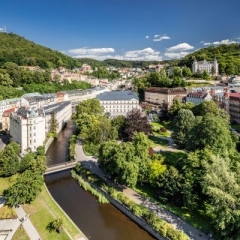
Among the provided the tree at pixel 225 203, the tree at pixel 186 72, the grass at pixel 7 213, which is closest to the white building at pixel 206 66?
the tree at pixel 186 72

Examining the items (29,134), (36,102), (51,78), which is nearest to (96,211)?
(29,134)

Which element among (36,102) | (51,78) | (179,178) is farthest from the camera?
(51,78)

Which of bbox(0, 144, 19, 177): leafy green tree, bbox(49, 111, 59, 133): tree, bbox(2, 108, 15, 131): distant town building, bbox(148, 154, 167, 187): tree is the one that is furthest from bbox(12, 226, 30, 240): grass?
→ bbox(2, 108, 15, 131): distant town building

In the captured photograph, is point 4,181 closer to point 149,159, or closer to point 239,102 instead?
point 149,159

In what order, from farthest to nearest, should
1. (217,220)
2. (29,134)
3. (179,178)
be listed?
(29,134)
(179,178)
(217,220)

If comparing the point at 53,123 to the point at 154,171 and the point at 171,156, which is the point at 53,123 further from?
the point at 154,171

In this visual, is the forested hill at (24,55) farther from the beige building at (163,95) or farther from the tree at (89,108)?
the tree at (89,108)

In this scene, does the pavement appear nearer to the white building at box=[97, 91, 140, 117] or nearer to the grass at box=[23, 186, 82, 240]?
the grass at box=[23, 186, 82, 240]
